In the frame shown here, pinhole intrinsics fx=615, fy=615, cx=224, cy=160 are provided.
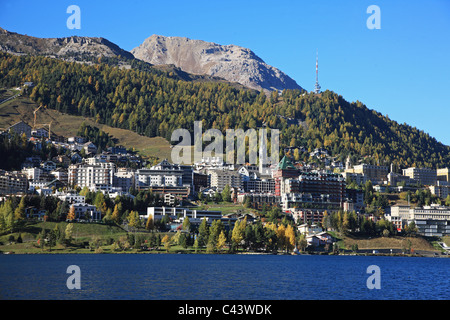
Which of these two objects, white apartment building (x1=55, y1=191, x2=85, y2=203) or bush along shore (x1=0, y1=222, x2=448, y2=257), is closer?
bush along shore (x1=0, y1=222, x2=448, y2=257)

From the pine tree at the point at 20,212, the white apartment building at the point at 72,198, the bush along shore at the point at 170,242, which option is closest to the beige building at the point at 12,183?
the white apartment building at the point at 72,198

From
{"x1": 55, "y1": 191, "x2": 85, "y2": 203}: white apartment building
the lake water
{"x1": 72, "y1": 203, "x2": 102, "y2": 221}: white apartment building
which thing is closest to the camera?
the lake water

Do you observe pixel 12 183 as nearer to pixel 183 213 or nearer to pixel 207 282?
pixel 183 213

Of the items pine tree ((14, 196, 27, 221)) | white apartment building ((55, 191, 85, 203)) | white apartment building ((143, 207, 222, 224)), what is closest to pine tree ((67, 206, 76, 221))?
pine tree ((14, 196, 27, 221))

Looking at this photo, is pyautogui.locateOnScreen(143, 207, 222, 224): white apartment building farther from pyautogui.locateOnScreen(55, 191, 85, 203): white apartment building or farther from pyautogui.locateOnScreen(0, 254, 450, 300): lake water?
pyautogui.locateOnScreen(0, 254, 450, 300): lake water

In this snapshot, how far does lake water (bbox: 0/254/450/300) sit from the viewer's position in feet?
223

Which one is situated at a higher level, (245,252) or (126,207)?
(126,207)

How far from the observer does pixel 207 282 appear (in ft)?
261

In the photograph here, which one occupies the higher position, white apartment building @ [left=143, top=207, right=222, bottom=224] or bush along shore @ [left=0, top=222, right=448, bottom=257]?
white apartment building @ [left=143, top=207, right=222, bottom=224]

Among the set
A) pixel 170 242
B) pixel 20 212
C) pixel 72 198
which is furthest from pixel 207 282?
pixel 72 198
